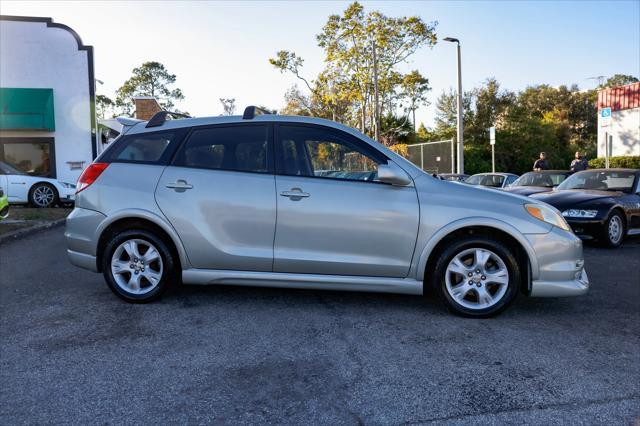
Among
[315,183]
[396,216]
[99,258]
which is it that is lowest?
[99,258]

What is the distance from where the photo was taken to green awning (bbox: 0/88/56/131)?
19.8 meters

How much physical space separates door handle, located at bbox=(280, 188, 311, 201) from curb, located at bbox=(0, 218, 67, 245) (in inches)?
252

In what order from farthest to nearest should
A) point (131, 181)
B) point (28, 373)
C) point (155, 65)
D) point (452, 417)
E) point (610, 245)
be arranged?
point (155, 65), point (610, 245), point (131, 181), point (28, 373), point (452, 417)

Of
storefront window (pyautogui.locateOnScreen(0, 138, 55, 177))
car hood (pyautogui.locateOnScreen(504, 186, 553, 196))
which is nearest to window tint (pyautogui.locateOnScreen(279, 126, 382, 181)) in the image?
car hood (pyautogui.locateOnScreen(504, 186, 553, 196))

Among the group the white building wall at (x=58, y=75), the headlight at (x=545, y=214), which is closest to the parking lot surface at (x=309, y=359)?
the headlight at (x=545, y=214)

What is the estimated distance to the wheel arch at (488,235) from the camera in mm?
4480

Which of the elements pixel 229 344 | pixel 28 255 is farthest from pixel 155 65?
pixel 229 344

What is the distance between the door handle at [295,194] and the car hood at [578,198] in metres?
5.84

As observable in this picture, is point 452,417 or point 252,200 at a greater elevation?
point 252,200

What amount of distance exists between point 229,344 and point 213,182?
1.54 m

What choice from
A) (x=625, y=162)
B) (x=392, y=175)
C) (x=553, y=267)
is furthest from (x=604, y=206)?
(x=625, y=162)

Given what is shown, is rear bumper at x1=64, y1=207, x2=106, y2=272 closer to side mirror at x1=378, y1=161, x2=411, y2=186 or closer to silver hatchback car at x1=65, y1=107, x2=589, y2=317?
silver hatchback car at x1=65, y1=107, x2=589, y2=317

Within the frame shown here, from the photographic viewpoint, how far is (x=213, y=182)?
4.79 meters

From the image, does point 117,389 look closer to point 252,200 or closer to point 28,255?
point 252,200
